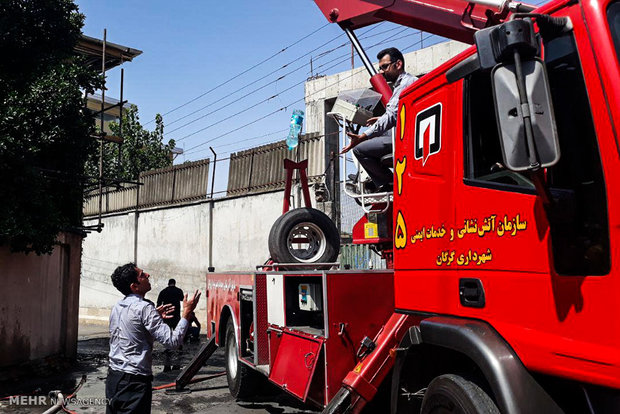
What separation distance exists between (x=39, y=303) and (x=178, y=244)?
7902 millimetres

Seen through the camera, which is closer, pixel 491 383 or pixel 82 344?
pixel 491 383

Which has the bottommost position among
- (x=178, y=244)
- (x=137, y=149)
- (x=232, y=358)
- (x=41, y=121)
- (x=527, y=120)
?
(x=232, y=358)

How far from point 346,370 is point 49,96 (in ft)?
26.1

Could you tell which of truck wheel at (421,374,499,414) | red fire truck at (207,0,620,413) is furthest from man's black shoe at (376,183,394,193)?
truck wheel at (421,374,499,414)


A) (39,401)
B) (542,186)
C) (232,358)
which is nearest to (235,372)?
(232,358)

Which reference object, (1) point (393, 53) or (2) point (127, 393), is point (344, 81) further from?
(2) point (127, 393)

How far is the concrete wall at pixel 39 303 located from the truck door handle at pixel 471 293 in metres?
9.13

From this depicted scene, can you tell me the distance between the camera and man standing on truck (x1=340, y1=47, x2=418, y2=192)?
189 inches

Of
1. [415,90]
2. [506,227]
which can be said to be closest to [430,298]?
[506,227]

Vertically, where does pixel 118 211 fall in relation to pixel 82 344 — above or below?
above

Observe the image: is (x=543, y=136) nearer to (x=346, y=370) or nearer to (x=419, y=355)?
(x=419, y=355)

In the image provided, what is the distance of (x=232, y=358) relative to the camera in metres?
8.38

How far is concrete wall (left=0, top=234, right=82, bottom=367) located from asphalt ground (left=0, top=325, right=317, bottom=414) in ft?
1.55

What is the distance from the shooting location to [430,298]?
11.3 ft
